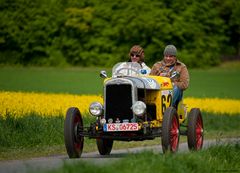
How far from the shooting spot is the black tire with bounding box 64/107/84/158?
15.9m

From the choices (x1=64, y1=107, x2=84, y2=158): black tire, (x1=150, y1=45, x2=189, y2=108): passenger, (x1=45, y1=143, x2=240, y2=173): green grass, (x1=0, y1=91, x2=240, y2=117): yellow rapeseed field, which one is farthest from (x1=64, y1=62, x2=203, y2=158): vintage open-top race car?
(x1=0, y1=91, x2=240, y2=117): yellow rapeseed field

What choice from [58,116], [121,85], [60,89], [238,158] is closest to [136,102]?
[121,85]

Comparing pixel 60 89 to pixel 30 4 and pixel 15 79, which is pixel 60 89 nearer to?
pixel 15 79

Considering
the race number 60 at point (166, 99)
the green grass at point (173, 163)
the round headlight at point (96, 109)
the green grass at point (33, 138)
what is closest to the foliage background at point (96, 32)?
the green grass at point (33, 138)

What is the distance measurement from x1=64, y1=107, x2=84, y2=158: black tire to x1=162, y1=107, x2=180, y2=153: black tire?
4.73 feet

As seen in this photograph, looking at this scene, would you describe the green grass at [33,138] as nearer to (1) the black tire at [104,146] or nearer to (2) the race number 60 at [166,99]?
(1) the black tire at [104,146]

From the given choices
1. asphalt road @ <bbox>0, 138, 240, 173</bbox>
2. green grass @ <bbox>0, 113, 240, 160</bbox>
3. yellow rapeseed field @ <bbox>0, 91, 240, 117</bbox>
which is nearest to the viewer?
asphalt road @ <bbox>0, 138, 240, 173</bbox>

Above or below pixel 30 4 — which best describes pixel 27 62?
below

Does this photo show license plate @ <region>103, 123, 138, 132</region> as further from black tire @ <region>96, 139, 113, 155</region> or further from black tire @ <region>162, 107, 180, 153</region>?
black tire @ <region>96, 139, 113, 155</region>

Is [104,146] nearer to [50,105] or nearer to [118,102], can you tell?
[118,102]

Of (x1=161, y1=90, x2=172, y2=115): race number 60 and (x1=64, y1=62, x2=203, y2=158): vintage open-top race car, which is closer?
(x1=64, y1=62, x2=203, y2=158): vintage open-top race car

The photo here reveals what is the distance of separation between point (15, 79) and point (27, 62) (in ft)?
86.1

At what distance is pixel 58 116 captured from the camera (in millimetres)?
21703

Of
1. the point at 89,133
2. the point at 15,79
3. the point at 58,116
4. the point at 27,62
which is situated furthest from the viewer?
the point at 27,62
